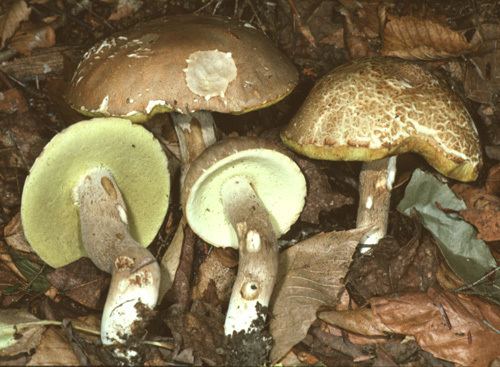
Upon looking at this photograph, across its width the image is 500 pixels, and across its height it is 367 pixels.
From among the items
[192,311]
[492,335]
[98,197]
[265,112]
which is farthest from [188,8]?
[492,335]

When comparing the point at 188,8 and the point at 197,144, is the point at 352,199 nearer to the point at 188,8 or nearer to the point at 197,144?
the point at 197,144

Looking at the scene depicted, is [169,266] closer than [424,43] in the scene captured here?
Yes

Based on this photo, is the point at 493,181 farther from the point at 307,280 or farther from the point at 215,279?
the point at 215,279

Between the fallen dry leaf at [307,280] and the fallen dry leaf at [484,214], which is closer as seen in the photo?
the fallen dry leaf at [307,280]

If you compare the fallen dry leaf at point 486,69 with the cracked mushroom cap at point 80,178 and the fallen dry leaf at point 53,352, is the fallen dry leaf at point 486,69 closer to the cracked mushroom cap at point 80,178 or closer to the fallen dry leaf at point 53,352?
the cracked mushroom cap at point 80,178

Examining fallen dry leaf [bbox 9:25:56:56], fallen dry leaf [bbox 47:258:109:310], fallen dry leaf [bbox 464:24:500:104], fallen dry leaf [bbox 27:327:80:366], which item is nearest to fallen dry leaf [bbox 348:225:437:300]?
fallen dry leaf [bbox 464:24:500:104]

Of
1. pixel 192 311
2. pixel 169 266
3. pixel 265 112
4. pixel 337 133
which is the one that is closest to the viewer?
pixel 337 133

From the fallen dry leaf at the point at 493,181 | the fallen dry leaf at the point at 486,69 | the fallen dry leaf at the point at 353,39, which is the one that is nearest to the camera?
the fallen dry leaf at the point at 493,181

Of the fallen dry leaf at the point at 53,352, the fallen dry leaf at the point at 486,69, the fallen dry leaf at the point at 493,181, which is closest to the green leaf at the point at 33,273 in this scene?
the fallen dry leaf at the point at 53,352
